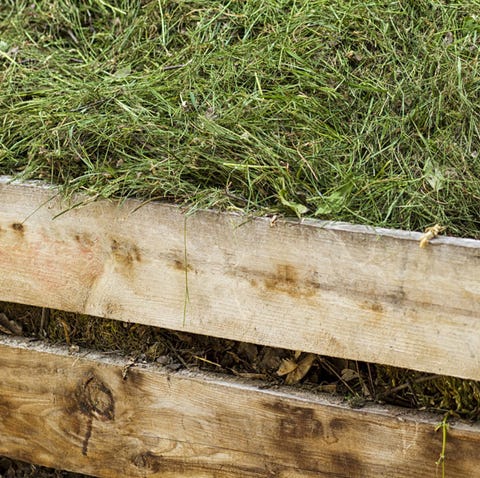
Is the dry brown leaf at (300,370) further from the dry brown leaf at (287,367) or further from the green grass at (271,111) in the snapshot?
the green grass at (271,111)

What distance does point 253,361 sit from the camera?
109 inches

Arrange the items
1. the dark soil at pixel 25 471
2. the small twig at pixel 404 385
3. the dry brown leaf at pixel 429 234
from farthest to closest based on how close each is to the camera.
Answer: the dark soil at pixel 25 471 → the small twig at pixel 404 385 → the dry brown leaf at pixel 429 234

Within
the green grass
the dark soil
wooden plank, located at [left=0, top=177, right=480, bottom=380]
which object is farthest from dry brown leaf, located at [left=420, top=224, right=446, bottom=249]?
the dark soil

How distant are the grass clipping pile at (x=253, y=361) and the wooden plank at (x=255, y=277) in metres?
0.16

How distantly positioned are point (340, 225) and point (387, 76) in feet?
2.27

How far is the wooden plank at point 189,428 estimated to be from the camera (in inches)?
98.1

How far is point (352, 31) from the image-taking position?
9.98ft

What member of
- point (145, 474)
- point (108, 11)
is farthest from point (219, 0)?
point (145, 474)

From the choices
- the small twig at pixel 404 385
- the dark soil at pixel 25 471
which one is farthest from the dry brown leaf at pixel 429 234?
the dark soil at pixel 25 471

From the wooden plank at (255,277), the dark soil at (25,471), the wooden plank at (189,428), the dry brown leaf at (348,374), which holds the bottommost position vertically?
the dark soil at (25,471)

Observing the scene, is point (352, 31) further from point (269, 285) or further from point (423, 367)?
point (423, 367)

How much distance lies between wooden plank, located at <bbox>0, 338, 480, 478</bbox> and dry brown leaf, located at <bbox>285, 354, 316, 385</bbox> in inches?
2.0

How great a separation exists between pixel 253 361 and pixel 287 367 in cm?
12

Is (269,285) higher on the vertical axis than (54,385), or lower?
higher
